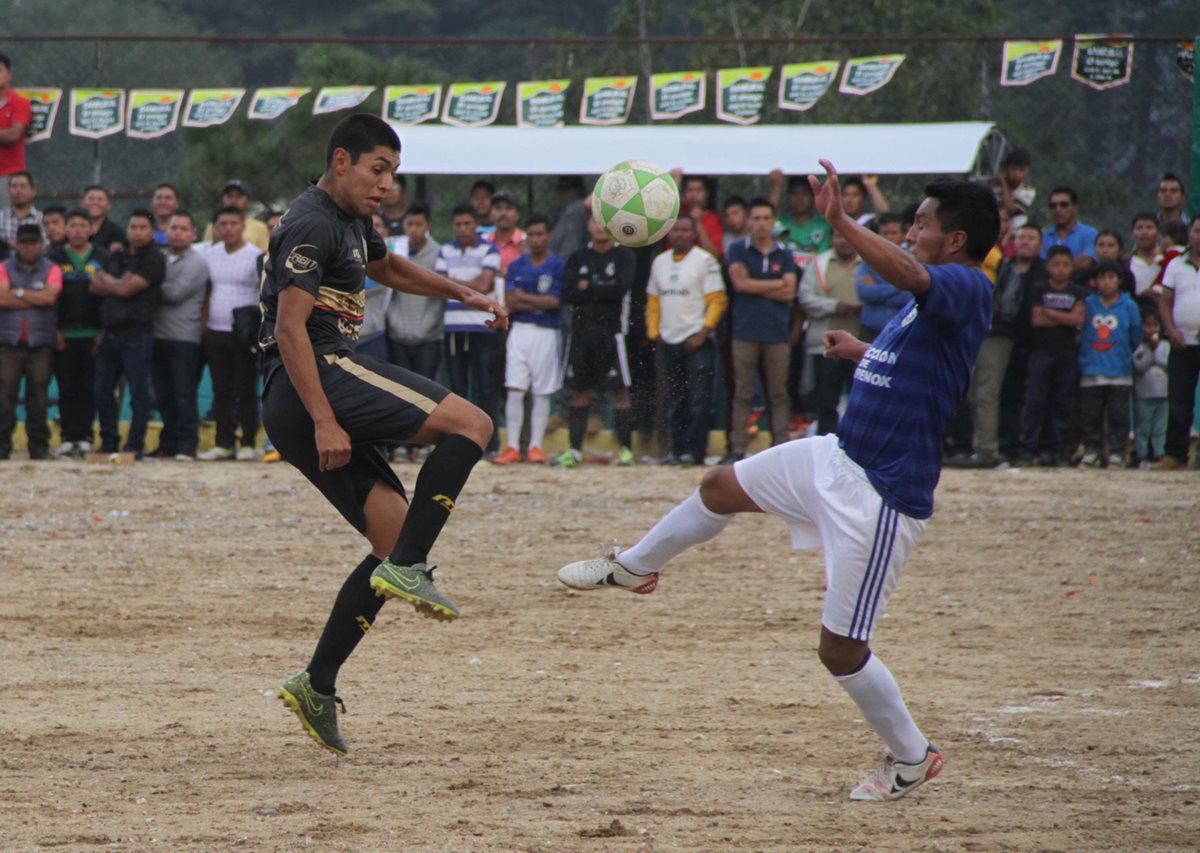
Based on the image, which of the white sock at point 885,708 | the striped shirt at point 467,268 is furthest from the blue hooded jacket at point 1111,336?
the white sock at point 885,708

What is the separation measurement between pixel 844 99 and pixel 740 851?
20.6 meters

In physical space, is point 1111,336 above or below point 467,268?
below

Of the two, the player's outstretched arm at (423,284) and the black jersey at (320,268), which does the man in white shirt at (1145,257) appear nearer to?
the player's outstretched arm at (423,284)

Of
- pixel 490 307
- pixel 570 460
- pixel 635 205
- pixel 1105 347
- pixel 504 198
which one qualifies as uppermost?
pixel 635 205

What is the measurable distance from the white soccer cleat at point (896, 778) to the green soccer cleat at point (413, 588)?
1533mm

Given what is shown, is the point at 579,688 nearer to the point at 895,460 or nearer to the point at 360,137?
the point at 895,460

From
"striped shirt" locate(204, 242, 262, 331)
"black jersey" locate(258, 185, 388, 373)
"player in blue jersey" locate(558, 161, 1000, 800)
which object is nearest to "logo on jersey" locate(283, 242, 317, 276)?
"black jersey" locate(258, 185, 388, 373)

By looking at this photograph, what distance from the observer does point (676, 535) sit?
5.77 m

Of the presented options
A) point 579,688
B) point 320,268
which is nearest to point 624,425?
point 579,688

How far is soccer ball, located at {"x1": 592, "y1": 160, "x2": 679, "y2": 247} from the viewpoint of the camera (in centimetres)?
761

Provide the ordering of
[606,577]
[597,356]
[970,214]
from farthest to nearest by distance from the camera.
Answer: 1. [597,356]
2. [606,577]
3. [970,214]

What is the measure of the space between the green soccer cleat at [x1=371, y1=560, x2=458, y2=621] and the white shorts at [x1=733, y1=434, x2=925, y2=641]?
4.14 feet

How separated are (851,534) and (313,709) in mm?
2032

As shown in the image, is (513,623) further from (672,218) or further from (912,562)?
(912,562)
